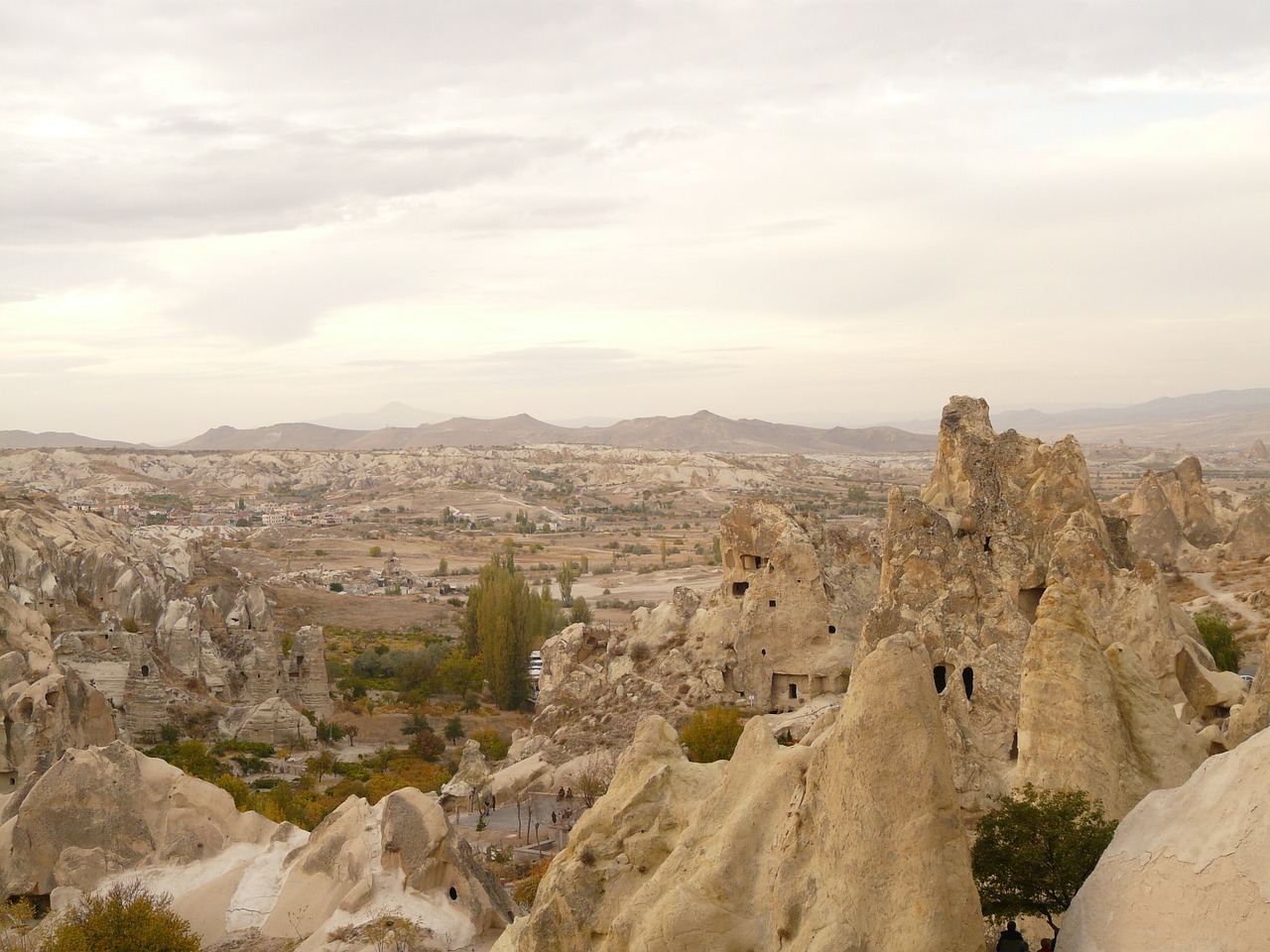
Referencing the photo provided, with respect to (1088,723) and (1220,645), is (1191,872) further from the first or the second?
(1220,645)

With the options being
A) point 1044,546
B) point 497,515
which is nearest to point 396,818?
point 1044,546

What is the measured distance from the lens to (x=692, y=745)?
996 inches

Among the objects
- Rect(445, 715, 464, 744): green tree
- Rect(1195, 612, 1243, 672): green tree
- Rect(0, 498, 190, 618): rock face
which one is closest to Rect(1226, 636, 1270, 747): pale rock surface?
Rect(1195, 612, 1243, 672): green tree

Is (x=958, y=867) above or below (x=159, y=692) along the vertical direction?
above

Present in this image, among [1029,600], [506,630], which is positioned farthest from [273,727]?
[1029,600]

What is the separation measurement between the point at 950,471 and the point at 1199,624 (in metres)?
12.0

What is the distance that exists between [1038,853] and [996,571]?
10121 millimetres

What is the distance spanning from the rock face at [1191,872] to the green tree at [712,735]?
14706 mm

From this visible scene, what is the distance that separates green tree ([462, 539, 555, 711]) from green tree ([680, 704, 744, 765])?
17.7 meters

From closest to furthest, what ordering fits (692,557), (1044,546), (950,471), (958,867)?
(958,867) < (1044,546) < (950,471) < (692,557)

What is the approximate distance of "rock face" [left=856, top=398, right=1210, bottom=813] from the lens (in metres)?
17.7

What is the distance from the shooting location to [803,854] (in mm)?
9977

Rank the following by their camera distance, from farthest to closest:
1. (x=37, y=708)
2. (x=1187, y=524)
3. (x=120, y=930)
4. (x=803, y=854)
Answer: (x=1187, y=524) < (x=37, y=708) < (x=120, y=930) < (x=803, y=854)

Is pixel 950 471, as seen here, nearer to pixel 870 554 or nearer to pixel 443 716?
pixel 870 554
